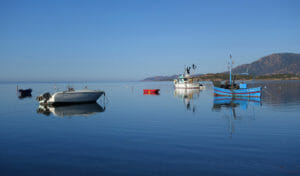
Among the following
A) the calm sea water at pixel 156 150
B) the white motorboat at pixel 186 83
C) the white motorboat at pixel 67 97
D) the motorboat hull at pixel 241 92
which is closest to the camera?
the calm sea water at pixel 156 150

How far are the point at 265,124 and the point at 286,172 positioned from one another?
13810 mm

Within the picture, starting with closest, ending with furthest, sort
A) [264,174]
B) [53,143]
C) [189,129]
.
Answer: [264,174] < [53,143] < [189,129]

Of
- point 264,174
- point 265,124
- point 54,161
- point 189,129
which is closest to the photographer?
point 264,174

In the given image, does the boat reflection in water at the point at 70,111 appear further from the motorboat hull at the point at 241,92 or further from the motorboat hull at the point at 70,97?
the motorboat hull at the point at 241,92

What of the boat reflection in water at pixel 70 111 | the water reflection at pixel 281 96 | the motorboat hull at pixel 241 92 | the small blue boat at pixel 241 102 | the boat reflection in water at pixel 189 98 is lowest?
the boat reflection in water at pixel 70 111

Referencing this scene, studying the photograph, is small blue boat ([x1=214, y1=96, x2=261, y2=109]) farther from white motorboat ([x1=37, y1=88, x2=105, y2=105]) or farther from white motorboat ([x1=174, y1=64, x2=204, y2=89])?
white motorboat ([x1=174, y1=64, x2=204, y2=89])

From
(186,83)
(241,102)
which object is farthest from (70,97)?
(186,83)

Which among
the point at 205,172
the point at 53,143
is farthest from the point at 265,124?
the point at 53,143

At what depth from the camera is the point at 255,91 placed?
55812 millimetres

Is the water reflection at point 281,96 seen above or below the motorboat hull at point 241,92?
below

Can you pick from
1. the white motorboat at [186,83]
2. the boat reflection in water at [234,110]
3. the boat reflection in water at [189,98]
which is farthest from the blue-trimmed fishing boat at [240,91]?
the white motorboat at [186,83]

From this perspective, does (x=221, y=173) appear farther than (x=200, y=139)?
No

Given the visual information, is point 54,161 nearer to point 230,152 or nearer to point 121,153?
point 121,153

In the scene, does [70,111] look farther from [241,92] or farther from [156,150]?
[241,92]
